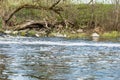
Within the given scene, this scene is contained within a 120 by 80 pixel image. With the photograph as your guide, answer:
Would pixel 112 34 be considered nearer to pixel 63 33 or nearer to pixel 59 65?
pixel 63 33

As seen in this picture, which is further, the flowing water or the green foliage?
the green foliage

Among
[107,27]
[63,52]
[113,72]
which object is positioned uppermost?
[113,72]

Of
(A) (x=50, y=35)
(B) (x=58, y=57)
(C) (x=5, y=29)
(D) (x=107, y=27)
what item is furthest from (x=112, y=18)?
(B) (x=58, y=57)

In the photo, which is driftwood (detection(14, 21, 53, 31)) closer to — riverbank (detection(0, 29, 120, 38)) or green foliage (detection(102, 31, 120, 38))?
riverbank (detection(0, 29, 120, 38))

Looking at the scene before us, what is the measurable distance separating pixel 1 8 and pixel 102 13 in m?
19.0

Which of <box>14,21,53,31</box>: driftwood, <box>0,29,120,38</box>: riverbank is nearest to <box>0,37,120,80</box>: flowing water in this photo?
<box>0,29,120,38</box>: riverbank

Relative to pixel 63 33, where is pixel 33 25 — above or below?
above

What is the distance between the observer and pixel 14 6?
42250 millimetres

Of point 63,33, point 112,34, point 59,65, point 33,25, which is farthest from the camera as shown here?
point 33,25

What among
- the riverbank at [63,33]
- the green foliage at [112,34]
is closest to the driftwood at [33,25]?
the riverbank at [63,33]

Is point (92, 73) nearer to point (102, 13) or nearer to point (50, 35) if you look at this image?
point (50, 35)

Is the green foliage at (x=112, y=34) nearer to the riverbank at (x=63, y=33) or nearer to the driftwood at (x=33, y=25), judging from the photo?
the riverbank at (x=63, y=33)

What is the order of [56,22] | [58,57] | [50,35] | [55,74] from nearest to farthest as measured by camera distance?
[55,74]
[58,57]
[50,35]
[56,22]

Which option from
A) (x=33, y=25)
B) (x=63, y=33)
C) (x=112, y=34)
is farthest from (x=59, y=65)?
(x=33, y=25)
